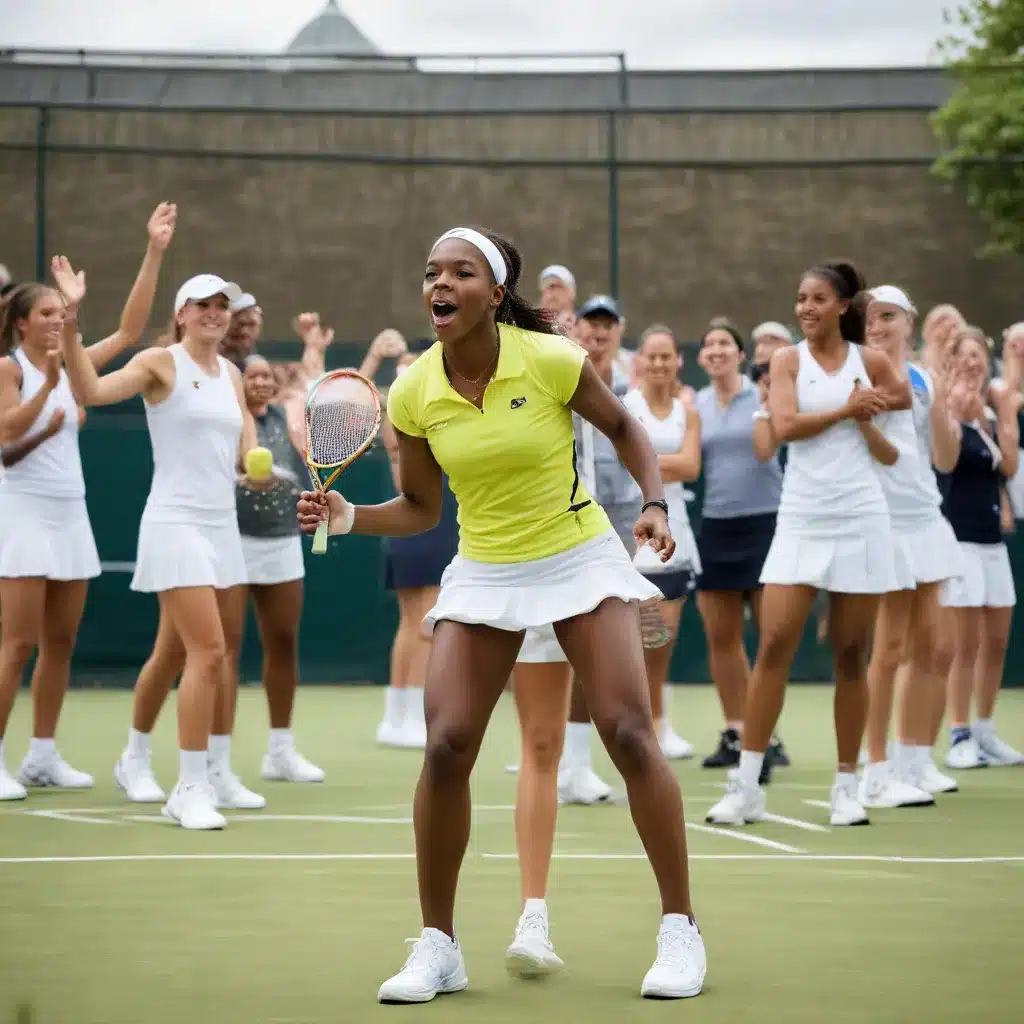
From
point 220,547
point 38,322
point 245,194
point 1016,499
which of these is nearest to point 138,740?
point 220,547

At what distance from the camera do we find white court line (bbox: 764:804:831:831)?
7898 millimetres

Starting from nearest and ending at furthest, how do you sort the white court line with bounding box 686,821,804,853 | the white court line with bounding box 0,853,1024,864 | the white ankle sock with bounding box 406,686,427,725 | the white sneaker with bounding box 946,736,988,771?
the white court line with bounding box 0,853,1024,864
the white court line with bounding box 686,821,804,853
the white sneaker with bounding box 946,736,988,771
the white ankle sock with bounding box 406,686,427,725

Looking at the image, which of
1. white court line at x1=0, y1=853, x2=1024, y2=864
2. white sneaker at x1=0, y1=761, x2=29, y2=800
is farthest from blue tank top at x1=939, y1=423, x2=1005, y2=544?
white sneaker at x1=0, y1=761, x2=29, y2=800

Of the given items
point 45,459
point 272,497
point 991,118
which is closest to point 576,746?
point 272,497

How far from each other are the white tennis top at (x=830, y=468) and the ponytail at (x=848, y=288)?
5.9 inches

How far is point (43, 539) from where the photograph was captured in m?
Result: 8.78

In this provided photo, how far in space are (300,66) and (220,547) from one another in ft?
78.1

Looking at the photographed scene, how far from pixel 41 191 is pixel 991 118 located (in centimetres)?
1885

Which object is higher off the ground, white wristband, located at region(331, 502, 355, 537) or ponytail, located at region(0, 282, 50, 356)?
ponytail, located at region(0, 282, 50, 356)

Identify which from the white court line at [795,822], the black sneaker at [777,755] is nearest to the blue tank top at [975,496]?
the black sneaker at [777,755]

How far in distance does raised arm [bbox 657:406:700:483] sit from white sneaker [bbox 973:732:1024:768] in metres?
2.14

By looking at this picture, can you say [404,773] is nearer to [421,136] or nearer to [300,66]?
[421,136]

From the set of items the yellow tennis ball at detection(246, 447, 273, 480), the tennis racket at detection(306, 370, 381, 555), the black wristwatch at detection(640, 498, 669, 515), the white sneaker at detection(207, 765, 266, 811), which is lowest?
the white sneaker at detection(207, 765, 266, 811)

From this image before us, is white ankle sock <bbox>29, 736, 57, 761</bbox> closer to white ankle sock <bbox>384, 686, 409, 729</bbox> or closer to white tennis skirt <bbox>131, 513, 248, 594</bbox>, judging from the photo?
white tennis skirt <bbox>131, 513, 248, 594</bbox>
